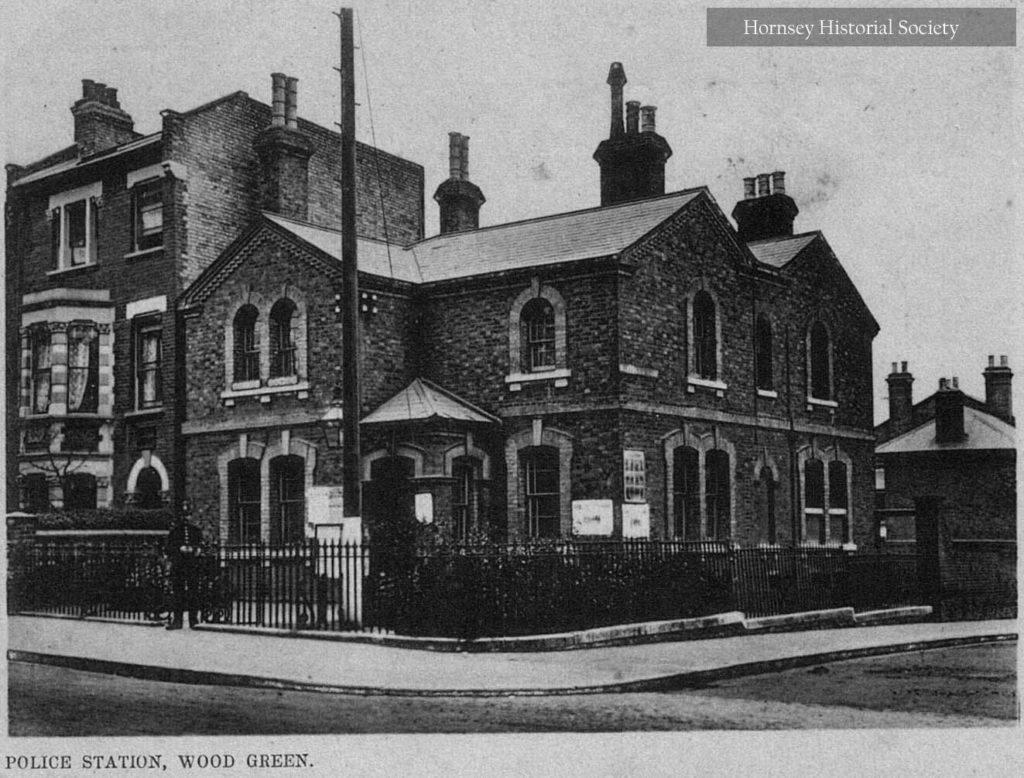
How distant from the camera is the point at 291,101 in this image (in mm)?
26500

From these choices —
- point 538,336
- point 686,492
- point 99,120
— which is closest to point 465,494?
point 538,336

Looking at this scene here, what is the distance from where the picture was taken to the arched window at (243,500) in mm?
23219

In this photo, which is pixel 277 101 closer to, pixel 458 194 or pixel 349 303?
pixel 458 194

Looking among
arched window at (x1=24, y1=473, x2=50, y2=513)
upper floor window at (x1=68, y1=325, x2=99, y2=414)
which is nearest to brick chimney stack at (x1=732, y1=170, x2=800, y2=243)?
upper floor window at (x1=68, y1=325, x2=99, y2=414)

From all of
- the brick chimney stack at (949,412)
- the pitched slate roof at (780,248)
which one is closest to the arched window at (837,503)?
the pitched slate roof at (780,248)

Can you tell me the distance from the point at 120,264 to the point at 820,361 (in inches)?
582

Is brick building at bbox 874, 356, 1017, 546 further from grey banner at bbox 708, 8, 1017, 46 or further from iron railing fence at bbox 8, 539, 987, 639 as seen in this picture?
grey banner at bbox 708, 8, 1017, 46

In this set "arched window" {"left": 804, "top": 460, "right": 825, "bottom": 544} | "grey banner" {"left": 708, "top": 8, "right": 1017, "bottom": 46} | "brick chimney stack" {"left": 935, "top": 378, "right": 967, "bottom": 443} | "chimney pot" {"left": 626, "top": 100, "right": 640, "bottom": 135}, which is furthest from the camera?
"brick chimney stack" {"left": 935, "top": 378, "right": 967, "bottom": 443}

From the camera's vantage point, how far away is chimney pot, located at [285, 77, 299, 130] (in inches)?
1037

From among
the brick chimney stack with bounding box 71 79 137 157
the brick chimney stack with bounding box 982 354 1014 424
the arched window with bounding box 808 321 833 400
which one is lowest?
the brick chimney stack with bounding box 982 354 1014 424

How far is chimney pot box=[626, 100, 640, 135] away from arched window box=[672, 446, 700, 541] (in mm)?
6770

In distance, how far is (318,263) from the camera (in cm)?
2234

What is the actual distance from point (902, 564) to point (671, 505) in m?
4.17

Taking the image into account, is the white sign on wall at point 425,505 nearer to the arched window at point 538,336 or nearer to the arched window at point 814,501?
the arched window at point 538,336
